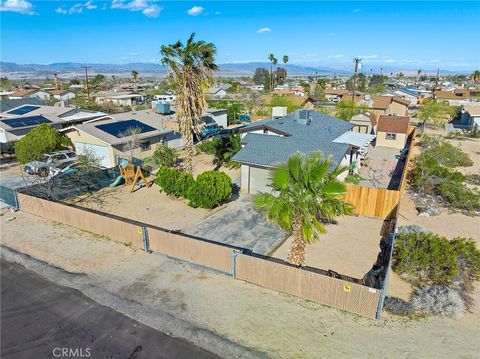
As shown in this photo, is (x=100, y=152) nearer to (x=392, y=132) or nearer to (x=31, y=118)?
(x=31, y=118)

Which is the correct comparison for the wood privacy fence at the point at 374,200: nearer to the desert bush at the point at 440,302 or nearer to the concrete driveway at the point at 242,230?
the concrete driveway at the point at 242,230

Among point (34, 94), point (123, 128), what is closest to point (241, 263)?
point (123, 128)

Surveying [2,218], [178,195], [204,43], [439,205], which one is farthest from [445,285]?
[2,218]

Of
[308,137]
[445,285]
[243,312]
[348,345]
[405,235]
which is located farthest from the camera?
[308,137]

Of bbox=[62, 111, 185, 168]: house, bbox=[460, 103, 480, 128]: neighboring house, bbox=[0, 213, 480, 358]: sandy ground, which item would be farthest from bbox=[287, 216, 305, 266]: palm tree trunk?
bbox=[460, 103, 480, 128]: neighboring house

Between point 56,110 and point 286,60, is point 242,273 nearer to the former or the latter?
point 56,110
